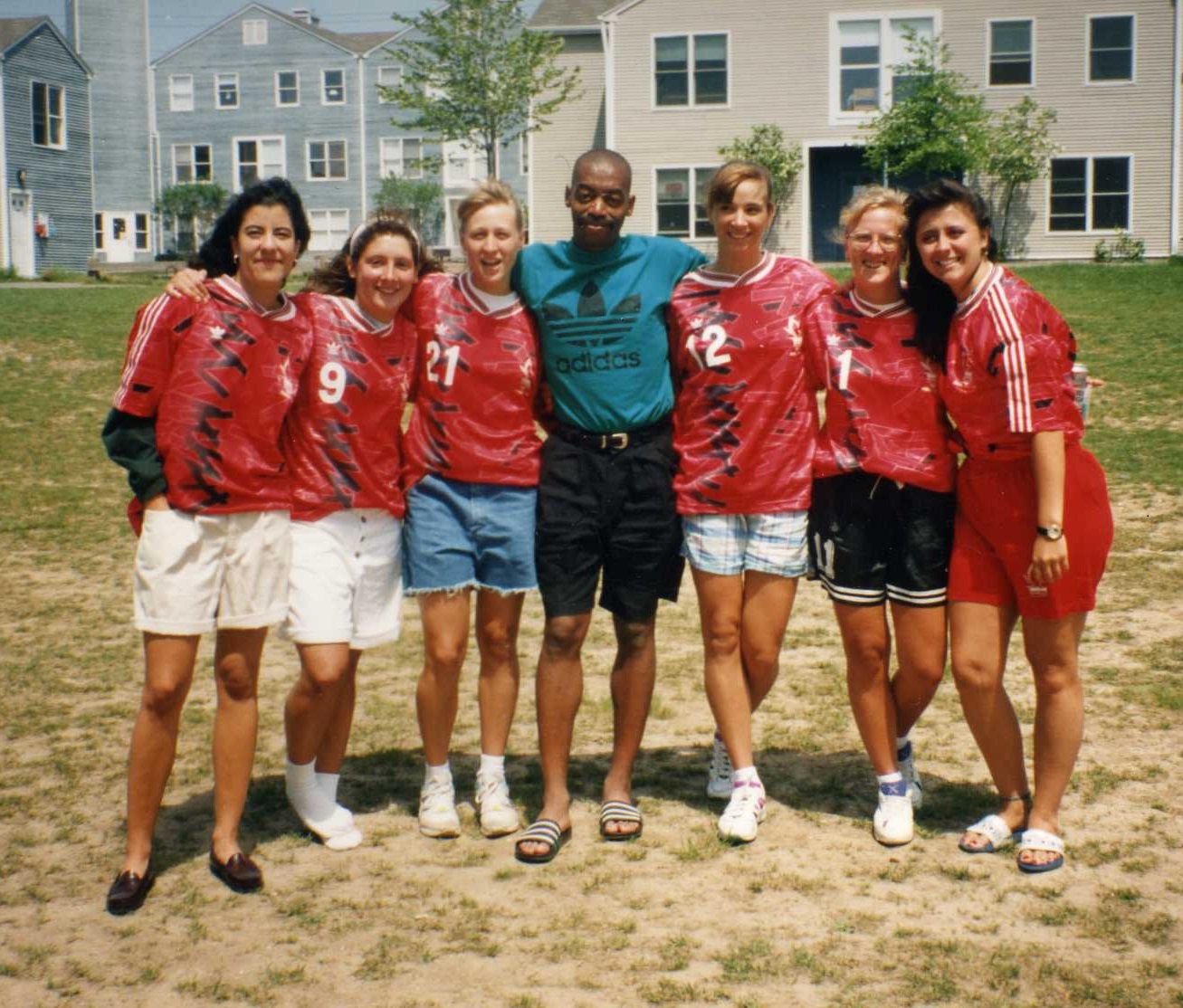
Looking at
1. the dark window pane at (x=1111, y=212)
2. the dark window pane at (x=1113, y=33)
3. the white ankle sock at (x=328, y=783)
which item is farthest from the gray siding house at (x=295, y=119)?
the white ankle sock at (x=328, y=783)

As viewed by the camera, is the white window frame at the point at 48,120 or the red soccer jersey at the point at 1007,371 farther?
the white window frame at the point at 48,120

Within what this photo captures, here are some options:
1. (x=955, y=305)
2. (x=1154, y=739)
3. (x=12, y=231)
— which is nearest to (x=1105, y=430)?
(x=1154, y=739)

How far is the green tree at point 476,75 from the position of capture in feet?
105

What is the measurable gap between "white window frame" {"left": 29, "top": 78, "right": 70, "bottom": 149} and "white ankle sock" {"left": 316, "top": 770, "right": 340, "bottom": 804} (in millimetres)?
36603

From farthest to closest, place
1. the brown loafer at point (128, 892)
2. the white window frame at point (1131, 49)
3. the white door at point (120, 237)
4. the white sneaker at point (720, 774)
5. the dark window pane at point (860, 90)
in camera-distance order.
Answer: the white door at point (120, 237) → the dark window pane at point (860, 90) → the white window frame at point (1131, 49) → the white sneaker at point (720, 774) → the brown loafer at point (128, 892)

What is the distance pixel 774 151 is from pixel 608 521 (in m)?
25.2

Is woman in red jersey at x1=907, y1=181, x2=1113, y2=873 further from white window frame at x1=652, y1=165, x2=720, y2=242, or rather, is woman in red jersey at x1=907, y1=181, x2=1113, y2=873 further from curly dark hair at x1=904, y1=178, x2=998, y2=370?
white window frame at x1=652, y1=165, x2=720, y2=242

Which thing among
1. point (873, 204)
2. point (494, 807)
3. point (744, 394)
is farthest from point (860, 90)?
point (494, 807)

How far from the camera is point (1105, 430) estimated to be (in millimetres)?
12711

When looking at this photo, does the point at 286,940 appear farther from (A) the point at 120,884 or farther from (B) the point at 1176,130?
(B) the point at 1176,130

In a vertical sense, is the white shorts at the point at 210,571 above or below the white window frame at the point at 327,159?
below

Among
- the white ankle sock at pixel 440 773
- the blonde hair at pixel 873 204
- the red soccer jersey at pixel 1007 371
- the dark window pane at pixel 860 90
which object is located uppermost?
the dark window pane at pixel 860 90

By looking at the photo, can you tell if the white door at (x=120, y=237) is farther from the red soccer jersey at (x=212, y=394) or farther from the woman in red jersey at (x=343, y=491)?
the red soccer jersey at (x=212, y=394)

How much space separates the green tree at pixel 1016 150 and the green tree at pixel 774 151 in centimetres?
389
